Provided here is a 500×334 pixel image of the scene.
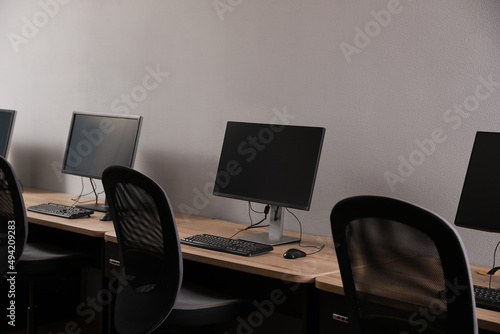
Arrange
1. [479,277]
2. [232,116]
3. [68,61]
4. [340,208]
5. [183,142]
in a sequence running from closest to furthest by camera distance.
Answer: [340,208] → [479,277] → [232,116] → [183,142] → [68,61]

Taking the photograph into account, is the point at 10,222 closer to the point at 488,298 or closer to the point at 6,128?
the point at 6,128

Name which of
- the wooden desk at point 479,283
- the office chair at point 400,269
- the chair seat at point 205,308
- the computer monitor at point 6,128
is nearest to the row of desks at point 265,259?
the wooden desk at point 479,283

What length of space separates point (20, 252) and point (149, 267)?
0.88m

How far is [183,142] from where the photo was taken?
11.8 feet

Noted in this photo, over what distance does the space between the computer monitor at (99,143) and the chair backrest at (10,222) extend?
0.56 metres

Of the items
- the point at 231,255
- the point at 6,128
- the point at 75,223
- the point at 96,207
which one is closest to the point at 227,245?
the point at 231,255

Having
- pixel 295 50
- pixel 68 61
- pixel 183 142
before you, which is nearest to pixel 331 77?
pixel 295 50

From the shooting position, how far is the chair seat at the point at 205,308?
243 cm

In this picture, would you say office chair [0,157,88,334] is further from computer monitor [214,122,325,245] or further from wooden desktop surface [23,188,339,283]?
computer monitor [214,122,325,245]

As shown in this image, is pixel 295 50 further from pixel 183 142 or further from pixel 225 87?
pixel 183 142

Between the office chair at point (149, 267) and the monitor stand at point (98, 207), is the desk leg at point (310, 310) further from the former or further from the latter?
the monitor stand at point (98, 207)

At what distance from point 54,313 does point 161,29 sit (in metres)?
1.87

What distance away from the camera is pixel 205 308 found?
246 cm

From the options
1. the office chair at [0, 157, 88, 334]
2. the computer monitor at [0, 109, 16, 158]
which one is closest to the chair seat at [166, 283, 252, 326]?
the office chair at [0, 157, 88, 334]
